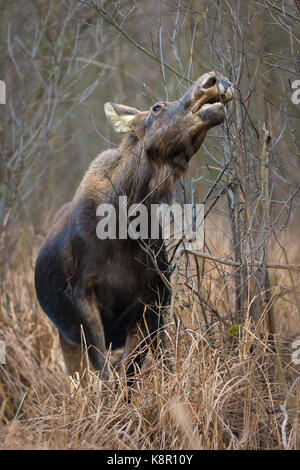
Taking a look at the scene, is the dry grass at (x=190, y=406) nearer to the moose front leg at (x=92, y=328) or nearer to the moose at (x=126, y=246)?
the moose front leg at (x=92, y=328)

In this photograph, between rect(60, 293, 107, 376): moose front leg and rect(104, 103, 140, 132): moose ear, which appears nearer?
rect(60, 293, 107, 376): moose front leg

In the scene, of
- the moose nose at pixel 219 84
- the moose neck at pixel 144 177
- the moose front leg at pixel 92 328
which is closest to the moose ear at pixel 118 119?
the moose neck at pixel 144 177

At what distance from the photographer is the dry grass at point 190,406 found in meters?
4.46

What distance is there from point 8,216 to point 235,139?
5116 millimetres

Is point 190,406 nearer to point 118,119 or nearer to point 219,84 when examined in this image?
point 219,84

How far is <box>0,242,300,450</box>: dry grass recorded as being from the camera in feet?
14.6

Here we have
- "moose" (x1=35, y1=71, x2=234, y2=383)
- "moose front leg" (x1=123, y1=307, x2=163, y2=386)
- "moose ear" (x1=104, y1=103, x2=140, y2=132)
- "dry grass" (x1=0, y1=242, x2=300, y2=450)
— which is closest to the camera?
"dry grass" (x1=0, y1=242, x2=300, y2=450)

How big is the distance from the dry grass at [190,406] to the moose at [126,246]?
36 cm

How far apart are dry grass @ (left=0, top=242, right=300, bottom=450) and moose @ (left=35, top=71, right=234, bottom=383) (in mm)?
361

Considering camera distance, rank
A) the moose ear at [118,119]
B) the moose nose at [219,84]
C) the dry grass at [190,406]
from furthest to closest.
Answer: the moose ear at [118,119] < the moose nose at [219,84] < the dry grass at [190,406]

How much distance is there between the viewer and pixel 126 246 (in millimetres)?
5945

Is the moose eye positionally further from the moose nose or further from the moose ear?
the moose nose

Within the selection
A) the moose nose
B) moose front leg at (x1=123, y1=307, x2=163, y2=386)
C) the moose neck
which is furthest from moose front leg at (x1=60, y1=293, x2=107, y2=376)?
the moose nose
